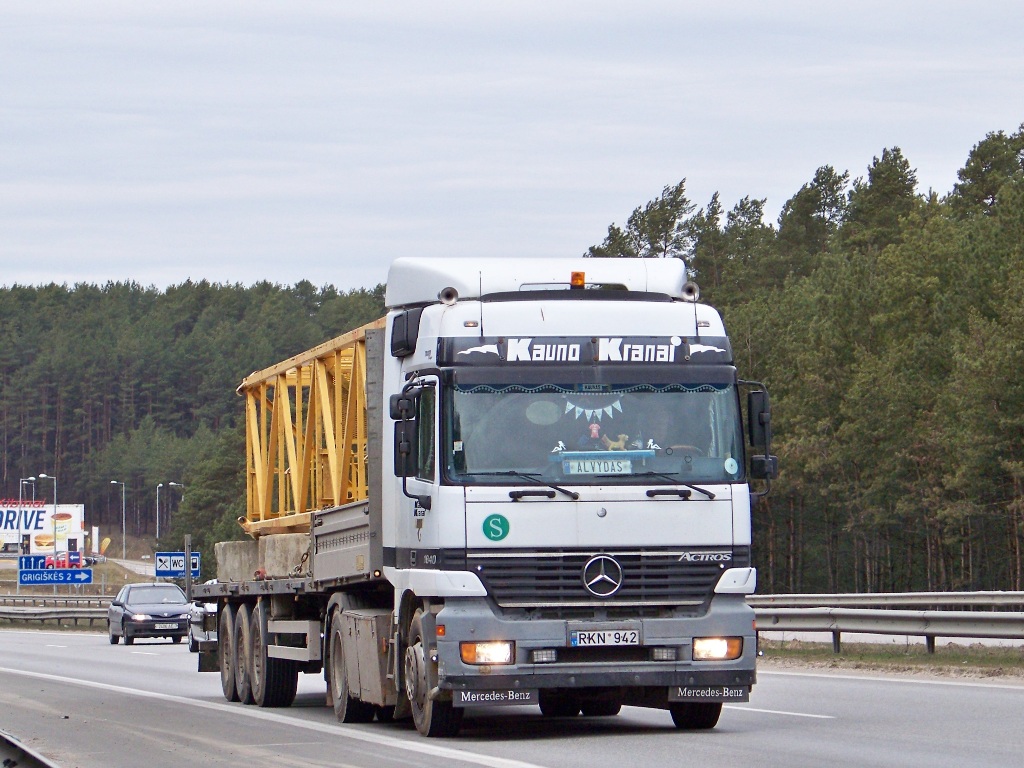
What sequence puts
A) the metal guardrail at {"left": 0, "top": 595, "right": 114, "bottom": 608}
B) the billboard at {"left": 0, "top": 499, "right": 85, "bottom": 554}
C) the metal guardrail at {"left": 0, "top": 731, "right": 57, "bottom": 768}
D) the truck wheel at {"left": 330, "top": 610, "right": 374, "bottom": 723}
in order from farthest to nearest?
the billboard at {"left": 0, "top": 499, "right": 85, "bottom": 554}
the metal guardrail at {"left": 0, "top": 595, "right": 114, "bottom": 608}
the truck wheel at {"left": 330, "top": 610, "right": 374, "bottom": 723}
the metal guardrail at {"left": 0, "top": 731, "right": 57, "bottom": 768}

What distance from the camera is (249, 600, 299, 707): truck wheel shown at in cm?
1853

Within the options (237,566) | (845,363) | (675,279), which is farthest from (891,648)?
(845,363)

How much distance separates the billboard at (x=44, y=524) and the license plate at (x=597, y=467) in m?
119

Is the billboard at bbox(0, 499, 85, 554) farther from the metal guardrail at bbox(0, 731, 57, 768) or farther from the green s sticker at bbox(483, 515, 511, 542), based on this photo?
the green s sticker at bbox(483, 515, 511, 542)

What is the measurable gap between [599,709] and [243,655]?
5.12 m

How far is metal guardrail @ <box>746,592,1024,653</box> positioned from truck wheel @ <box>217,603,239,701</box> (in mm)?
6803

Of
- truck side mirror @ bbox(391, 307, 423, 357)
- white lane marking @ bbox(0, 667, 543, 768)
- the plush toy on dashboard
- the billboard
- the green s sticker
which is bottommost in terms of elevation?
white lane marking @ bbox(0, 667, 543, 768)

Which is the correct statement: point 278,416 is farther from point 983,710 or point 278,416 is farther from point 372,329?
point 983,710

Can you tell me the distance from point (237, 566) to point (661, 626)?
8296 millimetres

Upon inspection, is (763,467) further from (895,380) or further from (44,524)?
(44,524)

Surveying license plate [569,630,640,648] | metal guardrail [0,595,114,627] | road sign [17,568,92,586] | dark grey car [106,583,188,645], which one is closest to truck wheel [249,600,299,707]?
license plate [569,630,640,648]

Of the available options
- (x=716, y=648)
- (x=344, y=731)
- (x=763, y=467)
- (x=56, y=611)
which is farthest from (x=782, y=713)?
(x=56, y=611)

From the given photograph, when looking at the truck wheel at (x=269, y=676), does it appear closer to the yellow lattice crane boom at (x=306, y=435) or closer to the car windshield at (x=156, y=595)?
the yellow lattice crane boom at (x=306, y=435)

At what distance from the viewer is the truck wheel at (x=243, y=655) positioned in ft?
63.4
